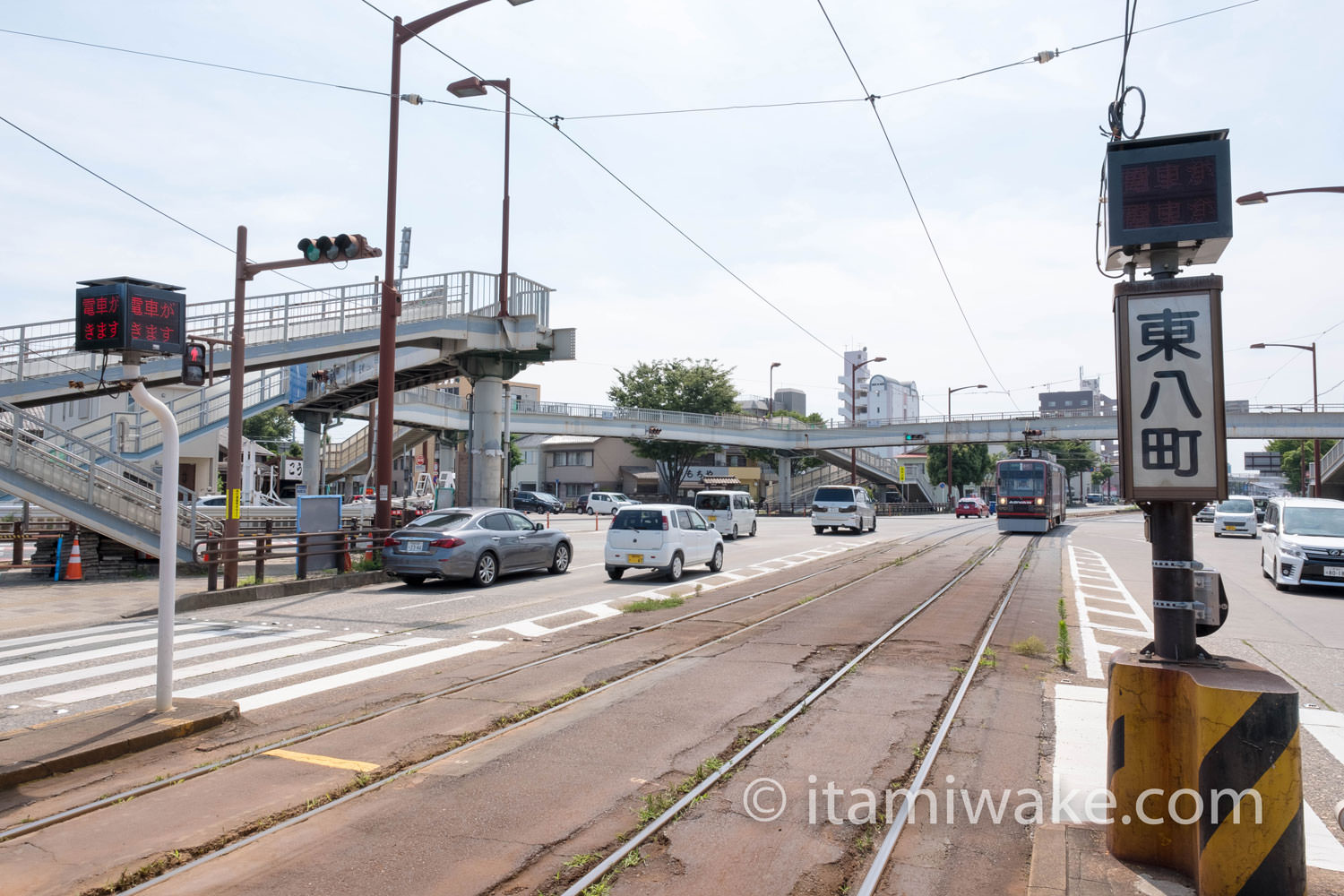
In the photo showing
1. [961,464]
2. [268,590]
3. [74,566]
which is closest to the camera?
[268,590]

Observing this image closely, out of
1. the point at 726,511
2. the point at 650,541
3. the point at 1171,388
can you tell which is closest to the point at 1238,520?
the point at 726,511

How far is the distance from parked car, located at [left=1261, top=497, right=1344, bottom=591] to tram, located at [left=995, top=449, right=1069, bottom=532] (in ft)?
59.3

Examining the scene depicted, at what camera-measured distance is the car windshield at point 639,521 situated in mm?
18094

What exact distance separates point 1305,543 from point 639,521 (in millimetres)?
12540

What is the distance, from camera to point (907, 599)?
1496cm

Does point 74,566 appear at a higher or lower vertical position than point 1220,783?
lower

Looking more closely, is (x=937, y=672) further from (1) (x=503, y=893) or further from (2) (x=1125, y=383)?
(1) (x=503, y=893)

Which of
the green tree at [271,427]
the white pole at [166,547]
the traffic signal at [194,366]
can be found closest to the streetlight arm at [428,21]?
the traffic signal at [194,366]

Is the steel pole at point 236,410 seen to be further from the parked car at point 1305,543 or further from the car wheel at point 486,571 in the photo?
the parked car at point 1305,543

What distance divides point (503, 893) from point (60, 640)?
373 inches

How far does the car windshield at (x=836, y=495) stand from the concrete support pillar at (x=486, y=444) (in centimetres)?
1714

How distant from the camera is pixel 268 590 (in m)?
15.2

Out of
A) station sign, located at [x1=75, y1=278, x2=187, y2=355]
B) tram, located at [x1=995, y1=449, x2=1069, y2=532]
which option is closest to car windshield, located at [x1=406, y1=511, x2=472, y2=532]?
station sign, located at [x1=75, y1=278, x2=187, y2=355]

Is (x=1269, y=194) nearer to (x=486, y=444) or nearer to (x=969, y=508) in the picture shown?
(x=486, y=444)
